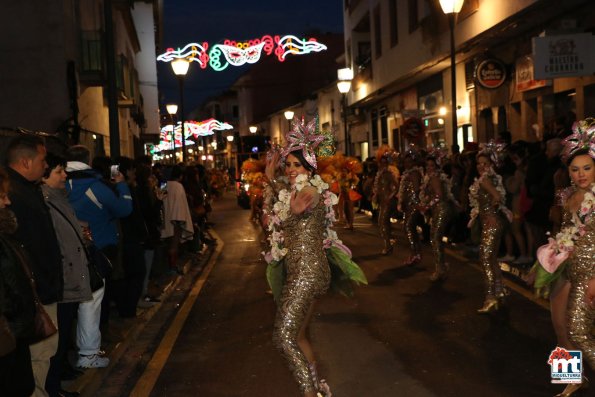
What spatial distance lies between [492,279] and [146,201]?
4.56 m

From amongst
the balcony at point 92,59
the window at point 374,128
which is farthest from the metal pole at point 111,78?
the window at point 374,128

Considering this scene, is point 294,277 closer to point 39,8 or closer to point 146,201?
point 146,201

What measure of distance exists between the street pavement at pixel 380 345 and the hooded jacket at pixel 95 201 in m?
1.42

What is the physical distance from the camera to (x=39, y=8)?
17406mm

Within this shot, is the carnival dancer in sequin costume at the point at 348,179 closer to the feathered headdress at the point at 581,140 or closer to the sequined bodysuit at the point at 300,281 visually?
the feathered headdress at the point at 581,140

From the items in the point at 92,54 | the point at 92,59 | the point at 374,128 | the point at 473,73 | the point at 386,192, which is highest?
the point at 92,54

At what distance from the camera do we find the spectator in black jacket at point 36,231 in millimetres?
5430

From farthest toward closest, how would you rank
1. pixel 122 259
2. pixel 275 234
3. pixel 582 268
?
pixel 122 259 → pixel 275 234 → pixel 582 268

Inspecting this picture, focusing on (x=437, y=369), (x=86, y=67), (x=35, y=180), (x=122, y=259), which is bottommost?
(x=437, y=369)

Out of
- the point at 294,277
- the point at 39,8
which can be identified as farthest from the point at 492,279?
the point at 39,8

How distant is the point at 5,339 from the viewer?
4133 millimetres

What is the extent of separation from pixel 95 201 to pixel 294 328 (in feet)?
11.3

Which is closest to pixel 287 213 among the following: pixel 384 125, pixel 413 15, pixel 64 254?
pixel 64 254

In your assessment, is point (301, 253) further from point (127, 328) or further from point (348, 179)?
point (348, 179)
